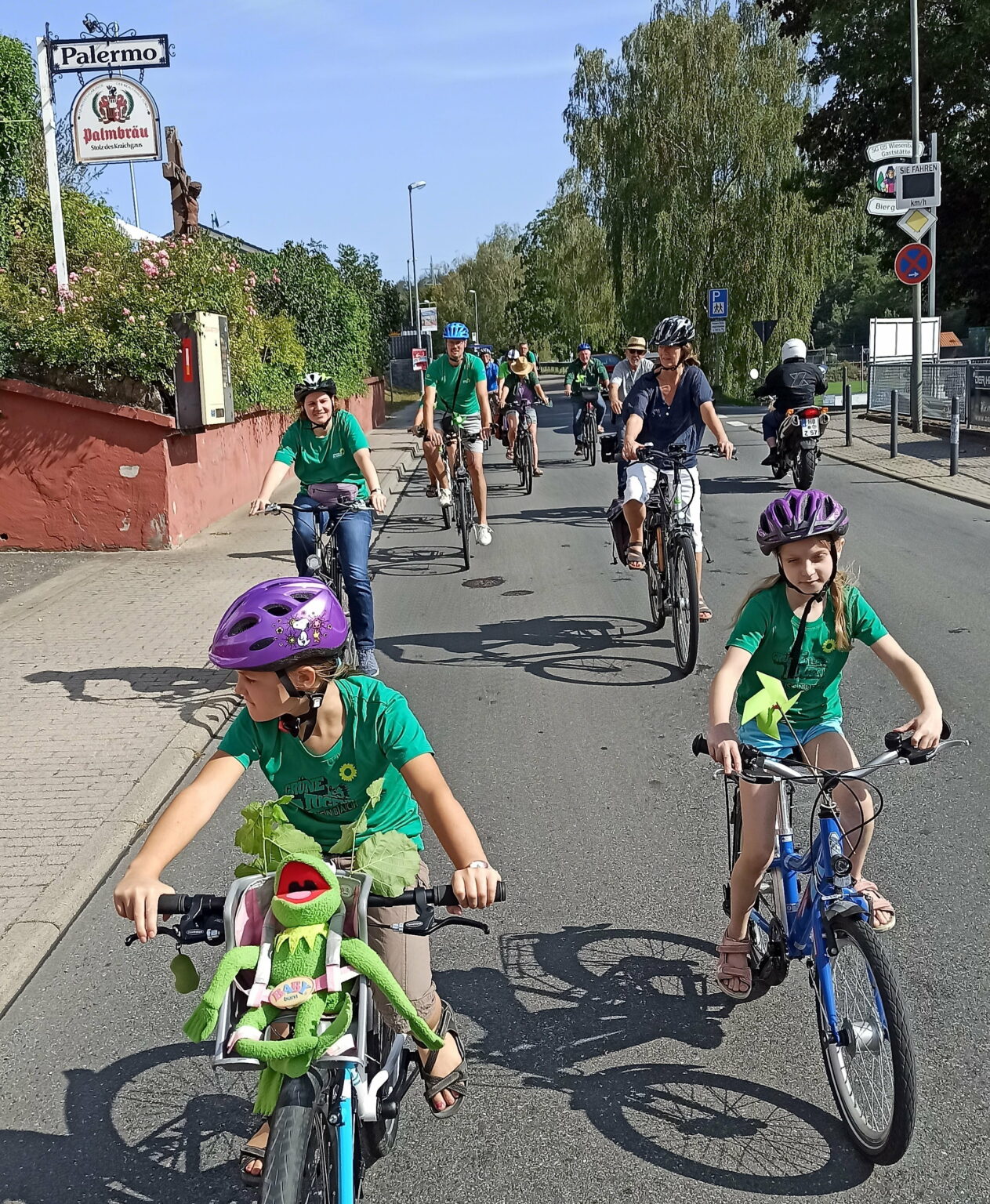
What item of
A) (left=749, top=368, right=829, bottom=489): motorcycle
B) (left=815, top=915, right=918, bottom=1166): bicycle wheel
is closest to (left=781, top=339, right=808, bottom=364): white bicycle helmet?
(left=749, top=368, right=829, bottom=489): motorcycle

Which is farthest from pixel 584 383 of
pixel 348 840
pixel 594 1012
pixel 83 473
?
pixel 348 840

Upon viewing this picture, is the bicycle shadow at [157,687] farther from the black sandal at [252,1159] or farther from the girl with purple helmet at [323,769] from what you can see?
the black sandal at [252,1159]

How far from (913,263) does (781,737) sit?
55.5ft

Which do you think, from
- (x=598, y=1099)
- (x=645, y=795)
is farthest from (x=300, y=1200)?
(x=645, y=795)

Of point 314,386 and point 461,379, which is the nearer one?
point 314,386

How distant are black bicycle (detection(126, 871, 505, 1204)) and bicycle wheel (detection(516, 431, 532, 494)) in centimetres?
1639

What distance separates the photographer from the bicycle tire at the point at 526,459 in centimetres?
1909

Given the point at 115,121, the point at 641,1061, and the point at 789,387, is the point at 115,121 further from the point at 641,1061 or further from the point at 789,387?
the point at 641,1061

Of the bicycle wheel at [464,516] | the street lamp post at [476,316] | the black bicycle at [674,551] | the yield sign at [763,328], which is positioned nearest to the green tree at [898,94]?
the yield sign at [763,328]

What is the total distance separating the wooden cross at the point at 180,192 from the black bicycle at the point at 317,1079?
17.8m

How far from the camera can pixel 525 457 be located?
19.3 meters

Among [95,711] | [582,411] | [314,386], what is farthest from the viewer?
[582,411]

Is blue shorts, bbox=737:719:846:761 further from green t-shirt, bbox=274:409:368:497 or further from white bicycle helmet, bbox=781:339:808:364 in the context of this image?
white bicycle helmet, bbox=781:339:808:364

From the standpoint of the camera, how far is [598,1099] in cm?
348
